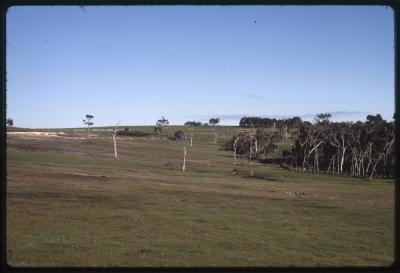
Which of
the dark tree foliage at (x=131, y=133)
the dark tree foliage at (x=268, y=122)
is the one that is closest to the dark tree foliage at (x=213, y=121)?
the dark tree foliage at (x=268, y=122)

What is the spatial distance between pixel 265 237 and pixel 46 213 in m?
10.3

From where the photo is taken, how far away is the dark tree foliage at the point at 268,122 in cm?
8994

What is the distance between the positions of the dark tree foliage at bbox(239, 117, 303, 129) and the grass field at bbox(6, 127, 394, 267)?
43.6 metres

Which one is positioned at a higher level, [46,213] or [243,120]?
[243,120]

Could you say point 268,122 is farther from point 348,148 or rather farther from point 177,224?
point 177,224

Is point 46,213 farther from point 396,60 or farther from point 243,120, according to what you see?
point 243,120

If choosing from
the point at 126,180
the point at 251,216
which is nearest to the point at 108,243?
the point at 251,216

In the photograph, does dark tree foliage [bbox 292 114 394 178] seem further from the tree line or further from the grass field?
the grass field

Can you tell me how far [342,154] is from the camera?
72.2 metres

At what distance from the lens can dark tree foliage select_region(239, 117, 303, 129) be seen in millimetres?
89944

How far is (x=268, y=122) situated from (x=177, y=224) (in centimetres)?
7982

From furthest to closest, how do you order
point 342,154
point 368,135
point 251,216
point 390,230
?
1. point 342,154
2. point 368,135
3. point 251,216
4. point 390,230

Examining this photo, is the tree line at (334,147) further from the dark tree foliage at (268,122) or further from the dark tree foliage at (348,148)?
the dark tree foliage at (268,122)

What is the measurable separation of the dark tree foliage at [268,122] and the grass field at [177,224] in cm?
4358
